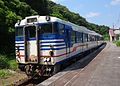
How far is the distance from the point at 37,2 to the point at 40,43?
2217cm

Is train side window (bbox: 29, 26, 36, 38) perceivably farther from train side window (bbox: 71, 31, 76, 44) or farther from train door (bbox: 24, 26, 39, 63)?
train side window (bbox: 71, 31, 76, 44)

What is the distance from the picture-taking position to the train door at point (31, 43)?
15906mm

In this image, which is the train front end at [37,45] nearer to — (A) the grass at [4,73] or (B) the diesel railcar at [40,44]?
(B) the diesel railcar at [40,44]

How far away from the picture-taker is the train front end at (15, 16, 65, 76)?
15.6 meters

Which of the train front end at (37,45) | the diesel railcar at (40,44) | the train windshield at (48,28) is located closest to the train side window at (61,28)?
the diesel railcar at (40,44)

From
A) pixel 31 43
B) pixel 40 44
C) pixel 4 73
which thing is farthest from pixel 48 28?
pixel 4 73

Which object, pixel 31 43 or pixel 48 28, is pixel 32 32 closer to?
pixel 31 43

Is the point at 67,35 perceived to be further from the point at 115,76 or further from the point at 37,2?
the point at 37,2

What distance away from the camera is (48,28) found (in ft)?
52.0

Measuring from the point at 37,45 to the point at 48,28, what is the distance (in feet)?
3.38

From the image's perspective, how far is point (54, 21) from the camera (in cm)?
1570

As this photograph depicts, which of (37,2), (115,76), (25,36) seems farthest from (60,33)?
(37,2)

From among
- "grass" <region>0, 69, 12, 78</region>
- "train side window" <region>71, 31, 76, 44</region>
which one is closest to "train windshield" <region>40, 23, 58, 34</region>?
"grass" <region>0, 69, 12, 78</region>

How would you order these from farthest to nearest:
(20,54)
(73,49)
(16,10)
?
(16,10) < (73,49) < (20,54)
